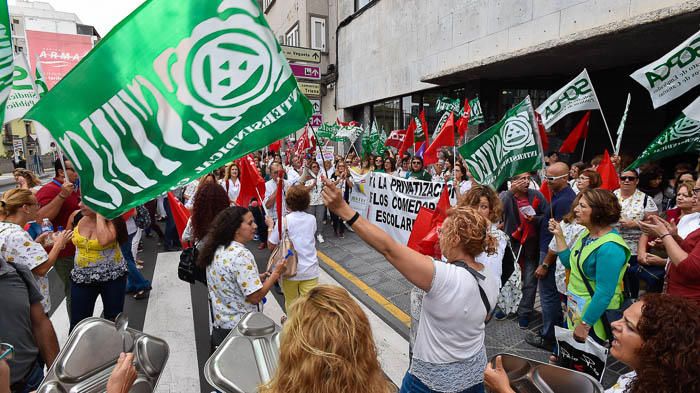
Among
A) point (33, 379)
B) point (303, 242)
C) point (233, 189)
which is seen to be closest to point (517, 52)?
point (233, 189)

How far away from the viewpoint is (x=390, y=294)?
18.1 ft

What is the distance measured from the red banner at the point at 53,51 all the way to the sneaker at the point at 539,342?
28.5ft

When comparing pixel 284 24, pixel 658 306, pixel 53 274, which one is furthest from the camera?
pixel 284 24

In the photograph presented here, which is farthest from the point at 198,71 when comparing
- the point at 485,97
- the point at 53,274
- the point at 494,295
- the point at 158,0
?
the point at 485,97

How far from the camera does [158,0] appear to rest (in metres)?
2.01

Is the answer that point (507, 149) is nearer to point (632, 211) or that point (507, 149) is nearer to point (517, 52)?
point (632, 211)

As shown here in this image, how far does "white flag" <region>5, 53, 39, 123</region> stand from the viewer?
5.02 m

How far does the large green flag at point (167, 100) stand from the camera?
196 cm

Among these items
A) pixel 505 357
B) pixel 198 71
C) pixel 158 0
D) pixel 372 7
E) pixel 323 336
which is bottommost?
pixel 505 357

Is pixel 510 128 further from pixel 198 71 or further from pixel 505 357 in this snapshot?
pixel 198 71

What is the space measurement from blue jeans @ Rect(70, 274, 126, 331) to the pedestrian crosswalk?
716 mm

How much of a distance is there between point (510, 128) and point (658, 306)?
3.16 m

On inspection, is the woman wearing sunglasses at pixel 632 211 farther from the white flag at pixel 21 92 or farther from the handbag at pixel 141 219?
the white flag at pixel 21 92

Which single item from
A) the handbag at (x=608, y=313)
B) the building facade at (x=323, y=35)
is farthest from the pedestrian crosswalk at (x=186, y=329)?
the building facade at (x=323, y=35)
